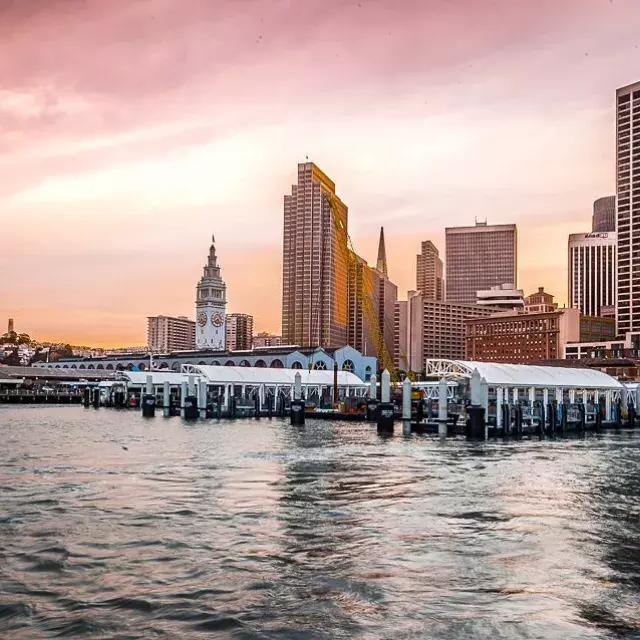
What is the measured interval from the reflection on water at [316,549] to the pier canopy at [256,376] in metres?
61.1

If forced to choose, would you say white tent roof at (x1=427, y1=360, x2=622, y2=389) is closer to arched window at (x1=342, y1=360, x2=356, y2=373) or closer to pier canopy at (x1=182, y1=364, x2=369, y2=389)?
pier canopy at (x1=182, y1=364, x2=369, y2=389)

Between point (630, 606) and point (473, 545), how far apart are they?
6817 millimetres

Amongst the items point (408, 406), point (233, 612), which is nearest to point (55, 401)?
point (408, 406)

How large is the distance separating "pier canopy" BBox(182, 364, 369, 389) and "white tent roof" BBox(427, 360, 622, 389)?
25.8 m

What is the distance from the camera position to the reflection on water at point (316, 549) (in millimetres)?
18453

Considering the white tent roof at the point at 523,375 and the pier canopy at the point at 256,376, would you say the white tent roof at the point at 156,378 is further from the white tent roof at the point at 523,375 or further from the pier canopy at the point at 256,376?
the white tent roof at the point at 523,375

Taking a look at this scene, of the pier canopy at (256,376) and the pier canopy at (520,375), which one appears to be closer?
the pier canopy at (520,375)

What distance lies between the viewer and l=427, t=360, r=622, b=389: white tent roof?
8500 centimetres

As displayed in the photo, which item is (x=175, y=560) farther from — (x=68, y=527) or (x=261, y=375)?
(x=261, y=375)

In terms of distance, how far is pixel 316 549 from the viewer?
24938 mm

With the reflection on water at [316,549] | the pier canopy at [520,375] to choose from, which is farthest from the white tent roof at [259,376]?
the reflection on water at [316,549]

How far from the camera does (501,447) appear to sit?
63.9 meters

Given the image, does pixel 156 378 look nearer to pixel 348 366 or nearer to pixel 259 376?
pixel 259 376

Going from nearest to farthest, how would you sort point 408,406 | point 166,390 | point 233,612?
1. point 233,612
2. point 408,406
3. point 166,390
